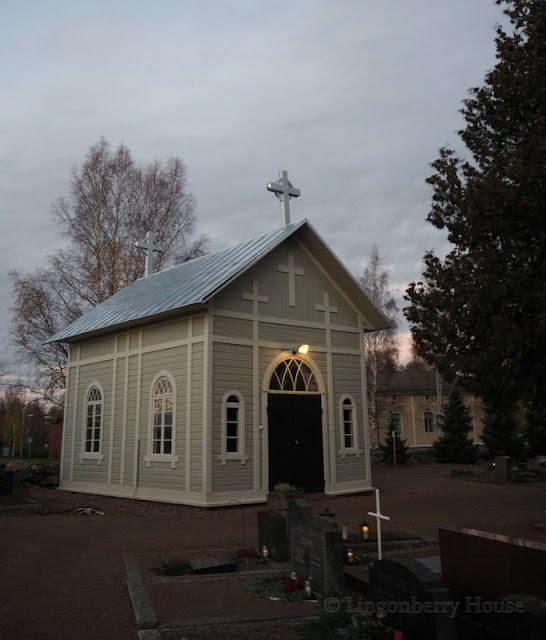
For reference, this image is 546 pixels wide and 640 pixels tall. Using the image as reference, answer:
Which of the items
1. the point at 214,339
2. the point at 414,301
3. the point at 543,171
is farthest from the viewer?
the point at 214,339

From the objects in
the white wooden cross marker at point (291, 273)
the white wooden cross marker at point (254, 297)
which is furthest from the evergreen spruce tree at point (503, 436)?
the white wooden cross marker at point (254, 297)

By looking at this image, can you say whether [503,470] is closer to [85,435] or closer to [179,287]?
[179,287]

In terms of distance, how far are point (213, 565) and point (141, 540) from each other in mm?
2910

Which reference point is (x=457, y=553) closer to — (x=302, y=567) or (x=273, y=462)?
(x=302, y=567)

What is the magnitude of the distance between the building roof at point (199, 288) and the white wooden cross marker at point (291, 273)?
73cm

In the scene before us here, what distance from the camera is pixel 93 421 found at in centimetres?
1694

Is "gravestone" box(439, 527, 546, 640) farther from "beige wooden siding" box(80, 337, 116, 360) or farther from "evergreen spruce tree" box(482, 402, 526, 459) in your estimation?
"evergreen spruce tree" box(482, 402, 526, 459)

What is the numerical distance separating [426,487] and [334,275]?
6954mm

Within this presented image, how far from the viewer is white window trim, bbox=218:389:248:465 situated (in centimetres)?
1320

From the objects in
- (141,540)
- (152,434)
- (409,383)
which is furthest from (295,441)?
(409,383)

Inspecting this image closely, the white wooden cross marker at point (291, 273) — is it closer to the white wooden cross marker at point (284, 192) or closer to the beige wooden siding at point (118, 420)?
the white wooden cross marker at point (284, 192)

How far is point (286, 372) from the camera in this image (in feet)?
48.9

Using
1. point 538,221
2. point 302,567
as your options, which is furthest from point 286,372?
point 302,567

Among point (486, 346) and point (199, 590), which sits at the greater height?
point (486, 346)
